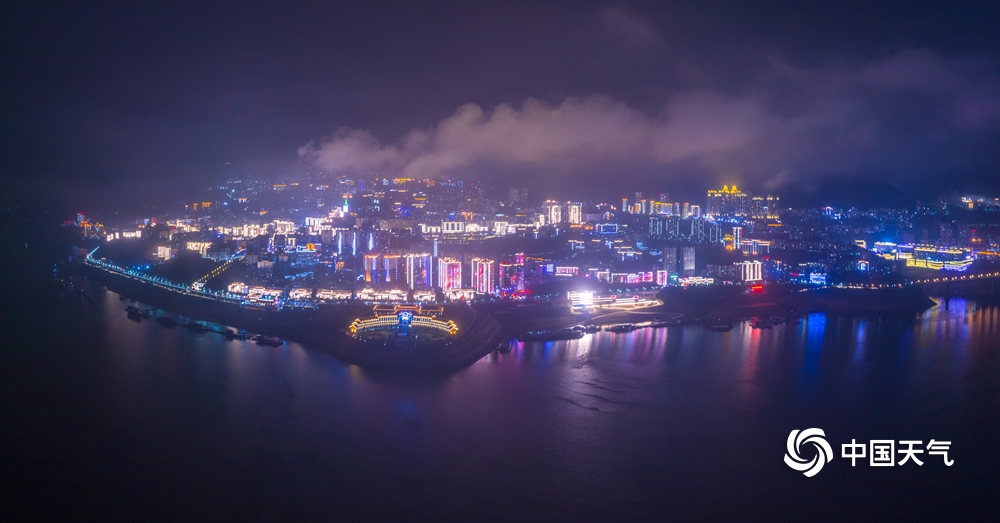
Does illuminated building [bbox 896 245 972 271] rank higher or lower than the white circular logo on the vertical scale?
→ higher

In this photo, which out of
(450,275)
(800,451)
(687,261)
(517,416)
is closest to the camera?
(800,451)

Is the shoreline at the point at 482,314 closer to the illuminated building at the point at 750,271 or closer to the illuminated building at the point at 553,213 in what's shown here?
the illuminated building at the point at 750,271

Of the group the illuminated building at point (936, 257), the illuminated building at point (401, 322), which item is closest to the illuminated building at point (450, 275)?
the illuminated building at point (401, 322)

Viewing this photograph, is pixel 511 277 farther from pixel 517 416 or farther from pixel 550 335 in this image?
pixel 517 416

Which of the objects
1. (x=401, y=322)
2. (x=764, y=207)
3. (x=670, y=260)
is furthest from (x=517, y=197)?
(x=401, y=322)

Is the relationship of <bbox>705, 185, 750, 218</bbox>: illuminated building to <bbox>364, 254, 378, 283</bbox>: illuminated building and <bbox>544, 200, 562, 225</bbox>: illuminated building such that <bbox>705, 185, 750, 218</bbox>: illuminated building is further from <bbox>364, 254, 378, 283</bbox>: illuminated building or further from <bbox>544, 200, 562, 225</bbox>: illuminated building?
<bbox>364, 254, 378, 283</bbox>: illuminated building

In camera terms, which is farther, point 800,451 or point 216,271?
point 216,271

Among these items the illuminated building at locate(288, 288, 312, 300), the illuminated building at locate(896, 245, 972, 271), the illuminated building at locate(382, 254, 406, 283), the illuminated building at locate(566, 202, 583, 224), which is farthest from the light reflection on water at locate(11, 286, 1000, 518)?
the illuminated building at locate(566, 202, 583, 224)
